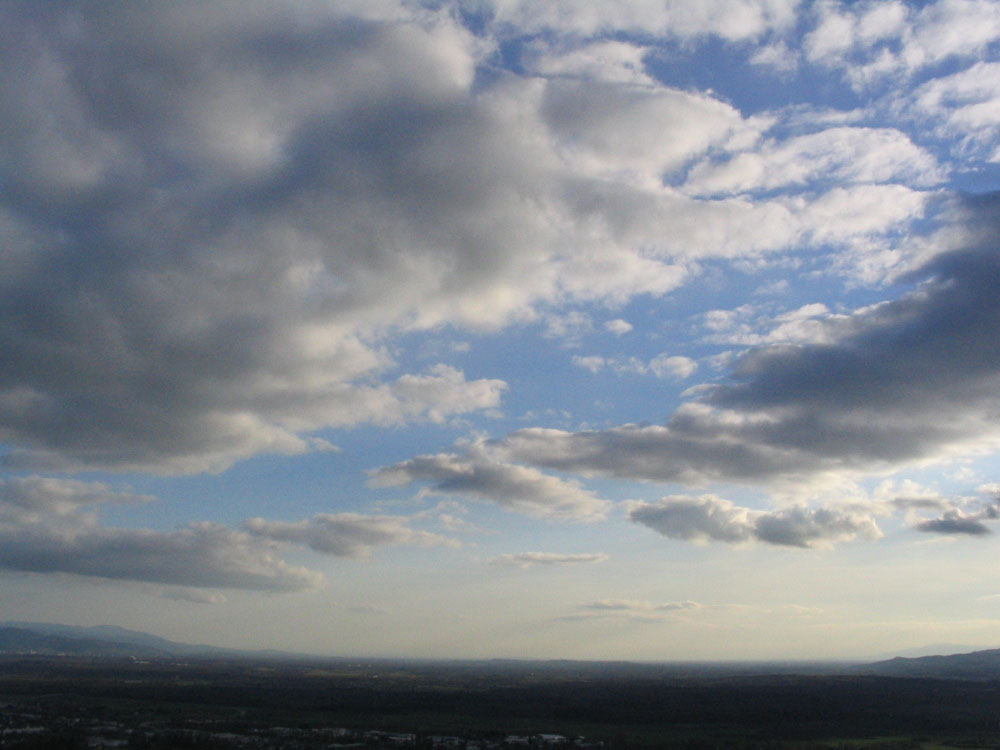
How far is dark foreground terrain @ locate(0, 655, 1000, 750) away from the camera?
9369cm

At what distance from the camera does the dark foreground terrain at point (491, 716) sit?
93688 millimetres

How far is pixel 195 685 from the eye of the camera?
19300cm

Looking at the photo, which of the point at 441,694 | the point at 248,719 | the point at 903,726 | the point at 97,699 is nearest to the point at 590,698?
the point at 441,694

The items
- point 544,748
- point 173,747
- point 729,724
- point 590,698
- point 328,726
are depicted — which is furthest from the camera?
point 590,698

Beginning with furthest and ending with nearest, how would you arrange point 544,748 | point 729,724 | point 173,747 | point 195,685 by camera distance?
point 195,685
point 729,724
point 544,748
point 173,747

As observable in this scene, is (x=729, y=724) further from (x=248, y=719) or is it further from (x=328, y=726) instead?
(x=248, y=719)

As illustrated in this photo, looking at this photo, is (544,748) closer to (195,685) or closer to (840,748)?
(840,748)

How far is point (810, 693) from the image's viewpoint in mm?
168500

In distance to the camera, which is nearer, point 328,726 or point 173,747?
point 173,747

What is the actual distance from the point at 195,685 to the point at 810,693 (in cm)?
14807

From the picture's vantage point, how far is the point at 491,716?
425 feet

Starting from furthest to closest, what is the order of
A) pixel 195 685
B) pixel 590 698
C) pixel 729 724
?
pixel 195 685 → pixel 590 698 → pixel 729 724

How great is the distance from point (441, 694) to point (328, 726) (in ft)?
222

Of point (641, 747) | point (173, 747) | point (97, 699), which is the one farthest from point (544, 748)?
point (97, 699)
